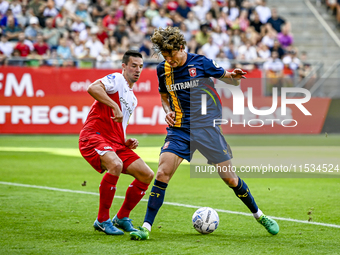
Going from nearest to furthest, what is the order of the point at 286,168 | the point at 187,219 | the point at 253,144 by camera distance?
1. the point at 187,219
2. the point at 286,168
3. the point at 253,144

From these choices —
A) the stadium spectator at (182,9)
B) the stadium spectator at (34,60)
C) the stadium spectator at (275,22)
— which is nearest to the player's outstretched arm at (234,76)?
the stadium spectator at (34,60)

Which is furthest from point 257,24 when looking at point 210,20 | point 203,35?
point 203,35

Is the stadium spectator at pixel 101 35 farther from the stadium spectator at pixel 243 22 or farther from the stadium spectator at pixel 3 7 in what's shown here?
the stadium spectator at pixel 243 22

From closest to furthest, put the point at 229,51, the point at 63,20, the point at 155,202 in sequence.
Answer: the point at 155,202
the point at 63,20
the point at 229,51

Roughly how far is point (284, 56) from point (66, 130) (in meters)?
9.00

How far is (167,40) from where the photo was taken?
5285 millimetres

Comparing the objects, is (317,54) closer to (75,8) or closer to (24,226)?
(75,8)

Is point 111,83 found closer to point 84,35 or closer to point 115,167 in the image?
point 115,167

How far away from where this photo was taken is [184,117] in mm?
5621

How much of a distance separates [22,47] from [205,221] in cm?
1334

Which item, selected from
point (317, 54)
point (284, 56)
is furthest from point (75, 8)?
point (317, 54)

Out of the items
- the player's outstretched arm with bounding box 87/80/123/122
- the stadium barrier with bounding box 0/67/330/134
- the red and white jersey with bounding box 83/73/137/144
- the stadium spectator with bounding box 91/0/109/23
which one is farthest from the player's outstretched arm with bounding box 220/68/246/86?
the stadium spectator with bounding box 91/0/109/23

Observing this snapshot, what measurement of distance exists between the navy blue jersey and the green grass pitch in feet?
4.07

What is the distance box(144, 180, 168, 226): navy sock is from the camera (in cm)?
524
